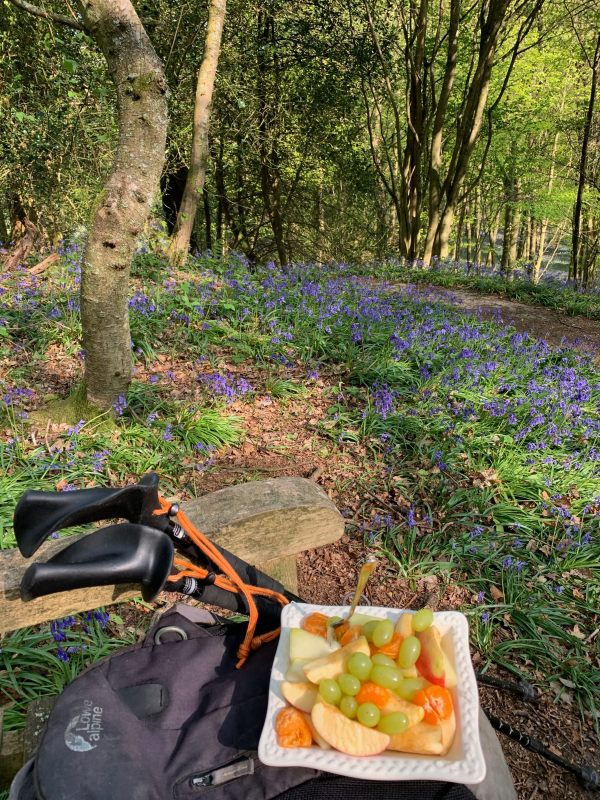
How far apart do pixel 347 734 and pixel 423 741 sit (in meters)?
0.12

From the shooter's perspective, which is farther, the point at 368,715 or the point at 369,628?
the point at 369,628

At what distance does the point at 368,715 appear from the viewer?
32.8 inches

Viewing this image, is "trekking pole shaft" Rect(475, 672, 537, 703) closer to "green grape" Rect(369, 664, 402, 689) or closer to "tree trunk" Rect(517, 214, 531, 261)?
"green grape" Rect(369, 664, 402, 689)

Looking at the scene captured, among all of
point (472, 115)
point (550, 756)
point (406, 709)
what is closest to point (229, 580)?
point (406, 709)

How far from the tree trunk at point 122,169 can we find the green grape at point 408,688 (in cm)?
229

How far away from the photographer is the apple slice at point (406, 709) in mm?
853

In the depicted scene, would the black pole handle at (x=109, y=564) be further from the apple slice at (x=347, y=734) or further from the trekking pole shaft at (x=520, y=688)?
the trekking pole shaft at (x=520, y=688)

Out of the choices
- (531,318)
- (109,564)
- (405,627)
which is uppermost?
(109,564)

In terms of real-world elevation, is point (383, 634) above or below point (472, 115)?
below

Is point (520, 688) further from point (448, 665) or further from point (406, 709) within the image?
point (406, 709)

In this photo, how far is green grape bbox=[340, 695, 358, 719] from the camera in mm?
853

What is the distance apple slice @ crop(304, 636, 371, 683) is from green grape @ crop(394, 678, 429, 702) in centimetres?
Answer: 8

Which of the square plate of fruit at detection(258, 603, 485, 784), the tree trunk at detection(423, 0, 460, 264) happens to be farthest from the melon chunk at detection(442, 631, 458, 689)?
the tree trunk at detection(423, 0, 460, 264)

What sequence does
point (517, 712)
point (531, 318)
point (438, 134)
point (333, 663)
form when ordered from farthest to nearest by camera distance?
point (438, 134), point (531, 318), point (517, 712), point (333, 663)
